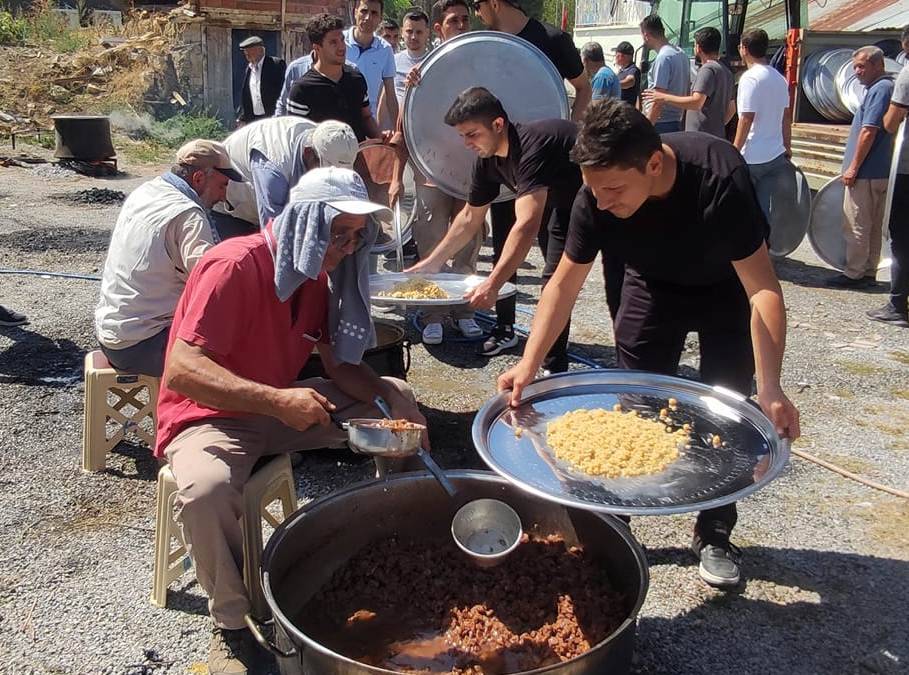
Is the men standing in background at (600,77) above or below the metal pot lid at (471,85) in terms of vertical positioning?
above

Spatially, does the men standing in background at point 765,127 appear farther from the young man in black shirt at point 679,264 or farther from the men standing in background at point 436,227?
the young man in black shirt at point 679,264

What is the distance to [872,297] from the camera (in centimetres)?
687

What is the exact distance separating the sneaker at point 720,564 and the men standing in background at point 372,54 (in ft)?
15.1

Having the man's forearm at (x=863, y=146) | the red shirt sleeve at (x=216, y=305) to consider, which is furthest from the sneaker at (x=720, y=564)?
the man's forearm at (x=863, y=146)

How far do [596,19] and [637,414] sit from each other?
885 inches

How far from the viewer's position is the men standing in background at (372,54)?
257 inches

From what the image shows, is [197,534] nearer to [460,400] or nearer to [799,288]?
[460,400]

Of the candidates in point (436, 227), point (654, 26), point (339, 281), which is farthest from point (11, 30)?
point (339, 281)

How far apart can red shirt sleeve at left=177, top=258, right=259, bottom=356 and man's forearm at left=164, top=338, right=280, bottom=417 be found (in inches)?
1.8

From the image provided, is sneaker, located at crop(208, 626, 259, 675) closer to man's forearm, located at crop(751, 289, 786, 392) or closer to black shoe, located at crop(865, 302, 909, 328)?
man's forearm, located at crop(751, 289, 786, 392)

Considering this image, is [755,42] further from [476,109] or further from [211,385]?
[211,385]

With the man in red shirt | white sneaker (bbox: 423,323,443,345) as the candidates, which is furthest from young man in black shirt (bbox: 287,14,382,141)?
the man in red shirt

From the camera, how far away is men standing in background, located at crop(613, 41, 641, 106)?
10.7m

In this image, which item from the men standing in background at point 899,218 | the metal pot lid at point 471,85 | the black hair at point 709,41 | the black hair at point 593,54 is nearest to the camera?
the metal pot lid at point 471,85
